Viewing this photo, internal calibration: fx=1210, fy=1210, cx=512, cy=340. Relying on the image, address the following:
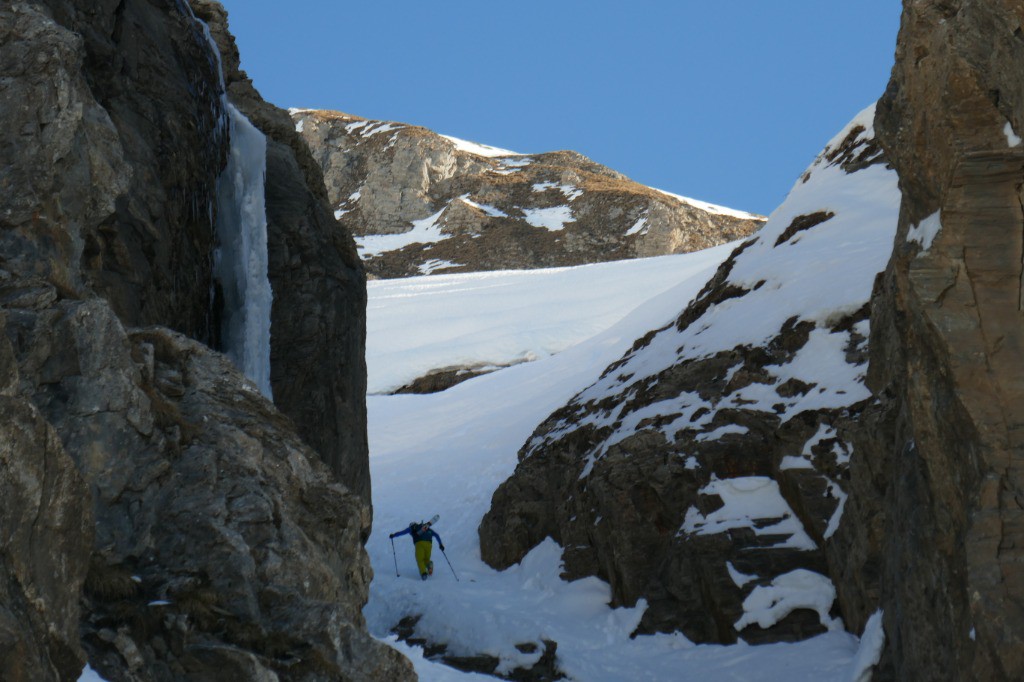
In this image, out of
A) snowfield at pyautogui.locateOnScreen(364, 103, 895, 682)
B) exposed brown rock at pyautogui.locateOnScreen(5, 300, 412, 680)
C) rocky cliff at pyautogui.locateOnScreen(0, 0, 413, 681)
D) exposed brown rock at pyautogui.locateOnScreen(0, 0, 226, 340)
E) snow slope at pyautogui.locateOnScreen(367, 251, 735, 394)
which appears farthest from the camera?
snow slope at pyautogui.locateOnScreen(367, 251, 735, 394)

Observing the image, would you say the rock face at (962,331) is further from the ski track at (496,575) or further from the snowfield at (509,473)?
the ski track at (496,575)

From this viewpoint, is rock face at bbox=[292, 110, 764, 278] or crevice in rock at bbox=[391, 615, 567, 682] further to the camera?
rock face at bbox=[292, 110, 764, 278]

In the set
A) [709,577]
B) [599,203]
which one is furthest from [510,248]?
[709,577]

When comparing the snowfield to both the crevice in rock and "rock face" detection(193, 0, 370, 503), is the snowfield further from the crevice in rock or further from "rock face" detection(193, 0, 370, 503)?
"rock face" detection(193, 0, 370, 503)

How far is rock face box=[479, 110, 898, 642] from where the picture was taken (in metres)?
18.0

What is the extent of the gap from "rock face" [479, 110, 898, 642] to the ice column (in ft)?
20.6

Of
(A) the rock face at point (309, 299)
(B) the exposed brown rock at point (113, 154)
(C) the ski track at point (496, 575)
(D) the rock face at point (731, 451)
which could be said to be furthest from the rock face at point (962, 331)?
(A) the rock face at point (309, 299)

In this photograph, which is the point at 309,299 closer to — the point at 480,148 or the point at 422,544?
the point at 422,544

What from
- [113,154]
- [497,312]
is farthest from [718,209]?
[113,154]

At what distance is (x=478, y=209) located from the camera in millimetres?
104875

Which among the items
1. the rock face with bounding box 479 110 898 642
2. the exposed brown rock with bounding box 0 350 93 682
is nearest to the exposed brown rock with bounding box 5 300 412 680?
the exposed brown rock with bounding box 0 350 93 682

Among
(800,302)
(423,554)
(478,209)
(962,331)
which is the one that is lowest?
(423,554)

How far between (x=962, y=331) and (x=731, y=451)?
8980 mm

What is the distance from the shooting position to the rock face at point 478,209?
323 feet
